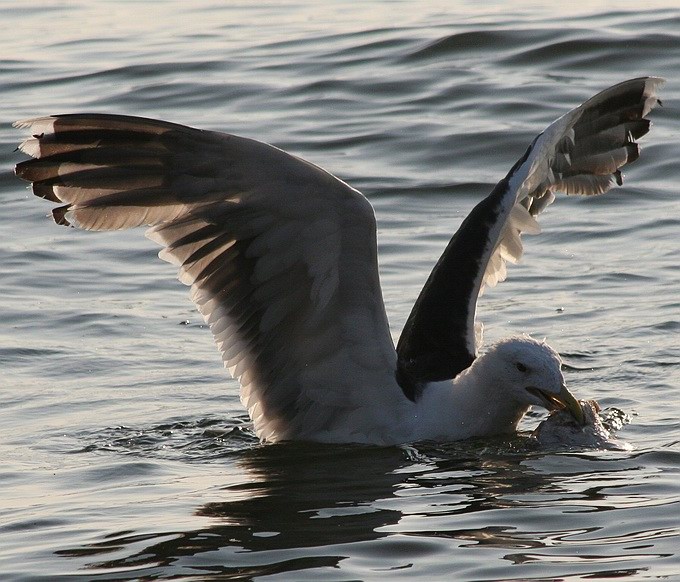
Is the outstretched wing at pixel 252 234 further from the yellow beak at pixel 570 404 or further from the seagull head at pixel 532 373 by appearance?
the yellow beak at pixel 570 404

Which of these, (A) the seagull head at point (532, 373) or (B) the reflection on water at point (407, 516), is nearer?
(B) the reflection on water at point (407, 516)

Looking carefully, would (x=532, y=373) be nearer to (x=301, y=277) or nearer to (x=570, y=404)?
(x=570, y=404)

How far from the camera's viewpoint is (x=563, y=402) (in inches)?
274

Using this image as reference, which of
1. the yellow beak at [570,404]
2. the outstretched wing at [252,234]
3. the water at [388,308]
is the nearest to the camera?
the water at [388,308]

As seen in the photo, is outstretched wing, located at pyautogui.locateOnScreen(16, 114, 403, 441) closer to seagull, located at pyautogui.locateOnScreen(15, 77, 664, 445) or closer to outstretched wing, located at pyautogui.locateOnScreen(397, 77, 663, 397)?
seagull, located at pyautogui.locateOnScreen(15, 77, 664, 445)

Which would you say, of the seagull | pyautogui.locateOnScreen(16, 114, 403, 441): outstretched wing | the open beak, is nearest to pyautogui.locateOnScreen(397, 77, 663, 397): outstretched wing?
the seagull

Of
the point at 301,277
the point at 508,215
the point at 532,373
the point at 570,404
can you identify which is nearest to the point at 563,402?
the point at 570,404

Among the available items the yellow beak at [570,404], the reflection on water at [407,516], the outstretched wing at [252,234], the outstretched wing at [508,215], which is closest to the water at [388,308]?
the reflection on water at [407,516]

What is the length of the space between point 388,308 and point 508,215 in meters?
1.97

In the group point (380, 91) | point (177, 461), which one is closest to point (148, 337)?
point (177, 461)

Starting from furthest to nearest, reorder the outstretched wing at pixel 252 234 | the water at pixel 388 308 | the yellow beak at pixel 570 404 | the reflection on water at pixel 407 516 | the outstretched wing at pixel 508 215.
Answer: the outstretched wing at pixel 508 215
the yellow beak at pixel 570 404
the outstretched wing at pixel 252 234
the water at pixel 388 308
the reflection on water at pixel 407 516

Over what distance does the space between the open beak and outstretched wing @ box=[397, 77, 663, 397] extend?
1.84 ft

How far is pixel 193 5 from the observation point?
776 inches

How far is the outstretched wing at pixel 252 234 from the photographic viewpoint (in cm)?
645
